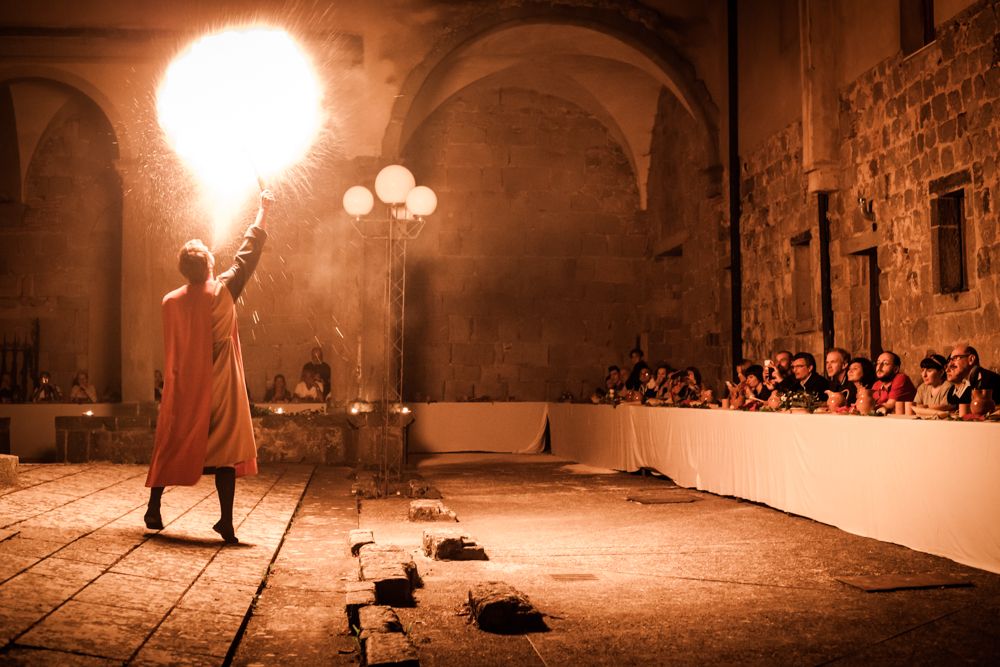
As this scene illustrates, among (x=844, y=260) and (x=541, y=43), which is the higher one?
(x=541, y=43)

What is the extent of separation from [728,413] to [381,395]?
7.00 meters

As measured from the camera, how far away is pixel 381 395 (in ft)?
52.6

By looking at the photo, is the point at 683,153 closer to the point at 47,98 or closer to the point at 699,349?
the point at 699,349

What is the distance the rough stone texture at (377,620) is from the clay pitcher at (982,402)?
3.74m

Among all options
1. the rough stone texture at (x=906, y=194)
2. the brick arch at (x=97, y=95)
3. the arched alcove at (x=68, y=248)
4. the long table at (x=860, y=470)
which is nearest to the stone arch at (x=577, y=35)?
the rough stone texture at (x=906, y=194)

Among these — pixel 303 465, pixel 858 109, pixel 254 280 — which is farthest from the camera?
pixel 254 280

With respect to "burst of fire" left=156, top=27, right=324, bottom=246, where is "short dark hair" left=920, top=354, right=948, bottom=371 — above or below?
below

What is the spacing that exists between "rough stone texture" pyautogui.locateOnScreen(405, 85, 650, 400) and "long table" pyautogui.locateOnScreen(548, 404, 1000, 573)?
8.50m

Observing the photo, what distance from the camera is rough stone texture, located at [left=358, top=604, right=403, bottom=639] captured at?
15.0 ft

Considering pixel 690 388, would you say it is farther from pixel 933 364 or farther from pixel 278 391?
pixel 278 391

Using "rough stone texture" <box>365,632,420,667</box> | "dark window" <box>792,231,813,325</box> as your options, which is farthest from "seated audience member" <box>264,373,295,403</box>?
"rough stone texture" <box>365,632,420,667</box>

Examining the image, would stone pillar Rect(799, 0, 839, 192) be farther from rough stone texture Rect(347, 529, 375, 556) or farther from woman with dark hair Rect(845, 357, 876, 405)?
rough stone texture Rect(347, 529, 375, 556)

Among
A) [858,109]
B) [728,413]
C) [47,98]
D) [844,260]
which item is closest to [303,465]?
[728,413]

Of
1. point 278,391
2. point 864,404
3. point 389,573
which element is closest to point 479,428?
→ point 278,391
